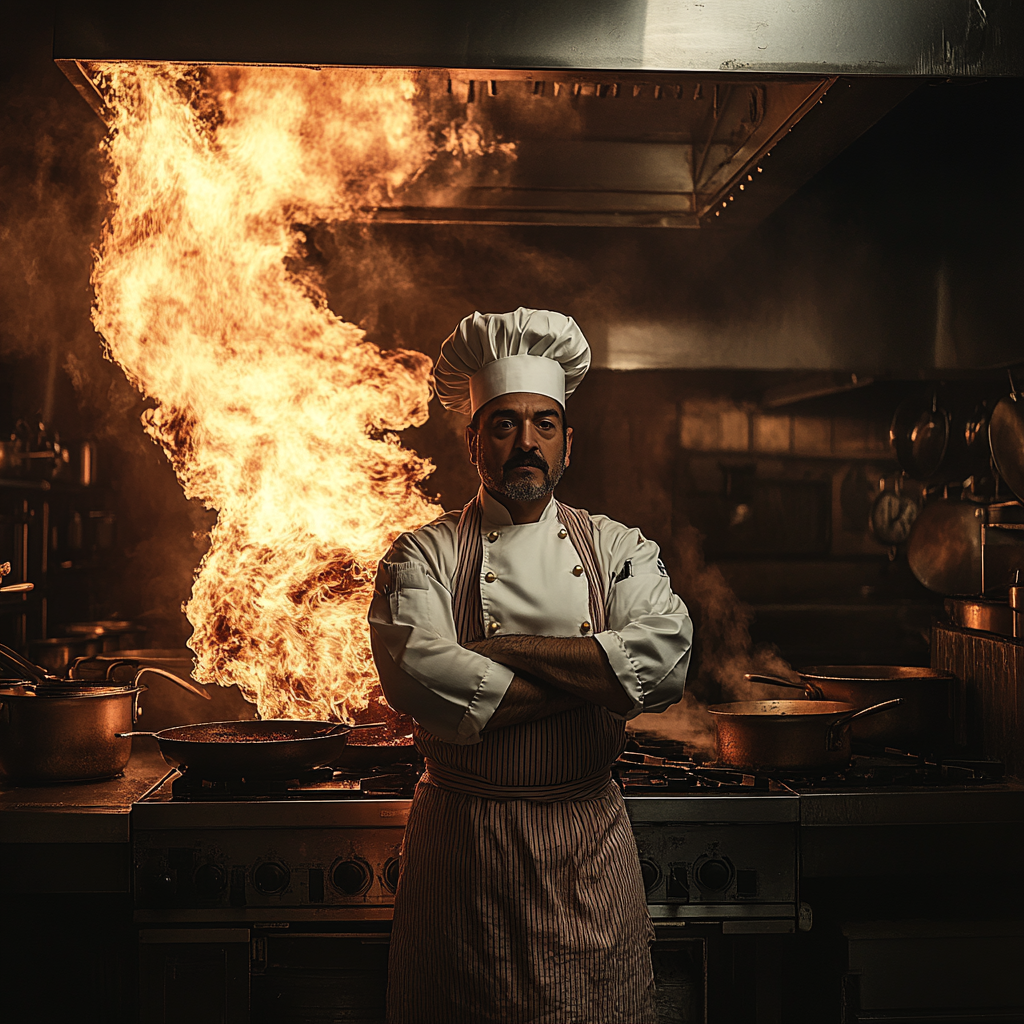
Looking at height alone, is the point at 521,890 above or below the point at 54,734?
below

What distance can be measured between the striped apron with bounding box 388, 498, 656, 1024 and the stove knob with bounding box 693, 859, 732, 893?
322 millimetres

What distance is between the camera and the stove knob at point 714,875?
6.75ft

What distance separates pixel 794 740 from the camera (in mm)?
2240

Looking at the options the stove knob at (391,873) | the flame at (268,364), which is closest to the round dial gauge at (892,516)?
the flame at (268,364)

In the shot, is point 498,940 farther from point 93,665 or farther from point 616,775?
point 93,665

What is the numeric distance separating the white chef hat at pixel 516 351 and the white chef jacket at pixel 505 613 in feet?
0.69

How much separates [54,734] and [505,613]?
1.18 m

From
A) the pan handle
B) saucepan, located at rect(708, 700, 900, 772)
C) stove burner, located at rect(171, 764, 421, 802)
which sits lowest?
stove burner, located at rect(171, 764, 421, 802)

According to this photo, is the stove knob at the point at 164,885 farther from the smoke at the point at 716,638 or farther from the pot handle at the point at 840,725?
the smoke at the point at 716,638

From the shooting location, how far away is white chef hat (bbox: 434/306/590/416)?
1.79 m

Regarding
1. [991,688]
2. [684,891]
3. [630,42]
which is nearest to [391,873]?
[684,891]

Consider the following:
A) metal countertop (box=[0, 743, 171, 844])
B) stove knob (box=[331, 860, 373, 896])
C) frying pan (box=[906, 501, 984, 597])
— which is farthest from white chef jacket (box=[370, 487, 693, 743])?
frying pan (box=[906, 501, 984, 597])

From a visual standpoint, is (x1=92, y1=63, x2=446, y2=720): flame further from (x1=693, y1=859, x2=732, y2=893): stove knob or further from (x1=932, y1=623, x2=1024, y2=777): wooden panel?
(x1=932, y1=623, x2=1024, y2=777): wooden panel

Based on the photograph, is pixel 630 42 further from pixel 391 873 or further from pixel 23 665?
pixel 23 665
